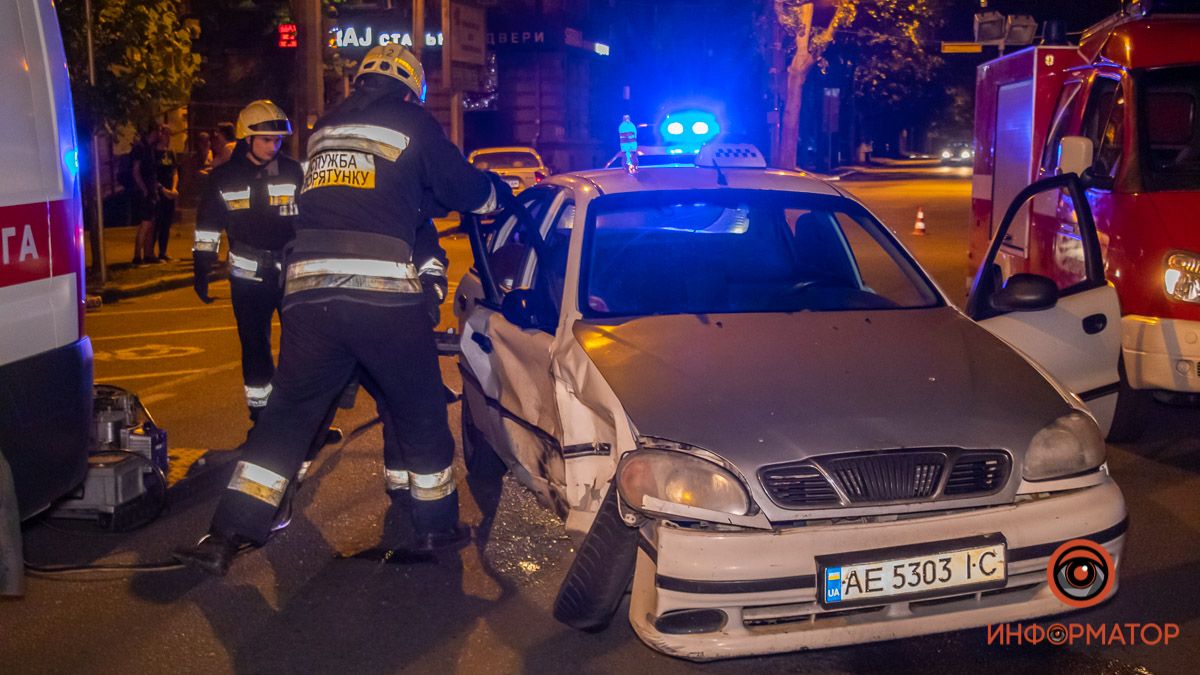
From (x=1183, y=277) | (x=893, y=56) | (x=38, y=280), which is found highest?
(x=893, y=56)

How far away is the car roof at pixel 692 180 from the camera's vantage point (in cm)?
537

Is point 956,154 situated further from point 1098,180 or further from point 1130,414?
point 1130,414

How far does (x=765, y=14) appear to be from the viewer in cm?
4312

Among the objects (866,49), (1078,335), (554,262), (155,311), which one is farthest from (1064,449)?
(866,49)

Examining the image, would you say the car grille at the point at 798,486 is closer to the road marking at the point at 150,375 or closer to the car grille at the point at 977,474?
the car grille at the point at 977,474

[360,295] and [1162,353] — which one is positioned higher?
[360,295]

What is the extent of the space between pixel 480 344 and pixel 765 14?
39543 millimetres

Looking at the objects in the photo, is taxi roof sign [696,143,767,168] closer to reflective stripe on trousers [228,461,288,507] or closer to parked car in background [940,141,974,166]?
reflective stripe on trousers [228,461,288,507]

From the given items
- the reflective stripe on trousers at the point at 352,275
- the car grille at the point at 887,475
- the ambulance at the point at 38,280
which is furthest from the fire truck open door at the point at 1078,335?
the ambulance at the point at 38,280

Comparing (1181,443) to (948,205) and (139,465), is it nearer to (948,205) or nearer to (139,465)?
(139,465)

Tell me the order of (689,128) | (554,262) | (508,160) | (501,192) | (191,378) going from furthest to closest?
(508,160), (689,128), (191,378), (554,262), (501,192)

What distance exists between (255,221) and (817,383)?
12.1 ft

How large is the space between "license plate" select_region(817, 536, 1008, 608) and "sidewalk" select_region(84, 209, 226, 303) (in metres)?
10.8

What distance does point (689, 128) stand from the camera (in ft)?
38.1
